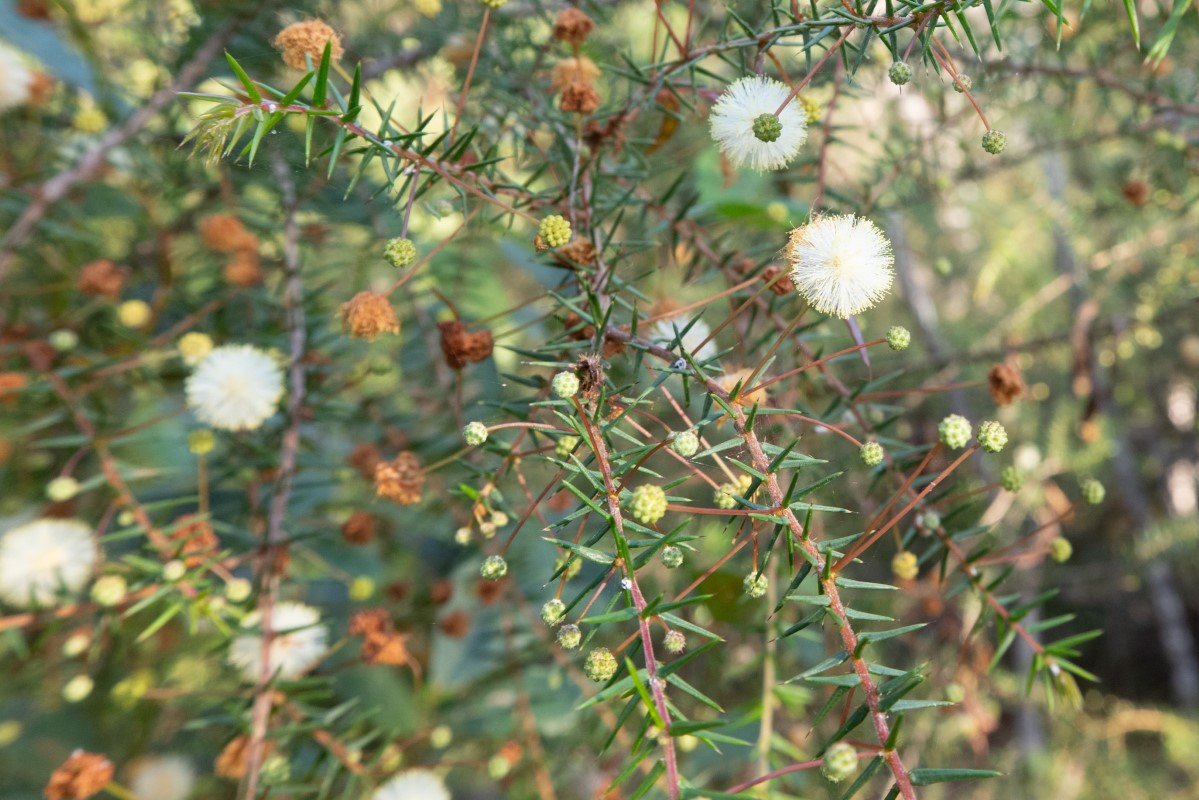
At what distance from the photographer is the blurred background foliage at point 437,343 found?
594mm

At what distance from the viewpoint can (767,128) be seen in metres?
0.38

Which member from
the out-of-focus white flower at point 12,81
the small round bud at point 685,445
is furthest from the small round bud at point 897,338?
the out-of-focus white flower at point 12,81

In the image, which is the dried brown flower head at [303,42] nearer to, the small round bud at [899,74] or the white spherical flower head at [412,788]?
the small round bud at [899,74]

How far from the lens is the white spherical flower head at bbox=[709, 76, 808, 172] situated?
1.32ft

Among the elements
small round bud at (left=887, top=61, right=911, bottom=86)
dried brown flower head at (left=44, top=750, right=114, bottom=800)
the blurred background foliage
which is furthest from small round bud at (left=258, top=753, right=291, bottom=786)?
small round bud at (left=887, top=61, right=911, bottom=86)

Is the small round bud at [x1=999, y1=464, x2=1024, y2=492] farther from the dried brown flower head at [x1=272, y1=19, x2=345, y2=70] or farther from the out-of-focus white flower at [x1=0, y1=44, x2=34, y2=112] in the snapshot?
the out-of-focus white flower at [x1=0, y1=44, x2=34, y2=112]

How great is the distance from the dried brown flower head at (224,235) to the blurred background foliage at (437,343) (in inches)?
0.6

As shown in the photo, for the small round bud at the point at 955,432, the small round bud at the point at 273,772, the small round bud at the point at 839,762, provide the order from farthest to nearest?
1. the small round bud at the point at 273,772
2. the small round bud at the point at 955,432
3. the small round bud at the point at 839,762

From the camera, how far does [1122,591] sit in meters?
1.36

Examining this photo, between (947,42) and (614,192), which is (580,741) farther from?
(947,42)

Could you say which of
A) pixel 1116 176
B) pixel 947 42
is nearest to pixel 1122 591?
pixel 1116 176

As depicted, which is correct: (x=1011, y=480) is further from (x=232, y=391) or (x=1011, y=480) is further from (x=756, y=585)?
(x=232, y=391)

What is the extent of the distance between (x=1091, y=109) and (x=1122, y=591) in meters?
0.84

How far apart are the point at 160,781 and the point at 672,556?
0.82m
